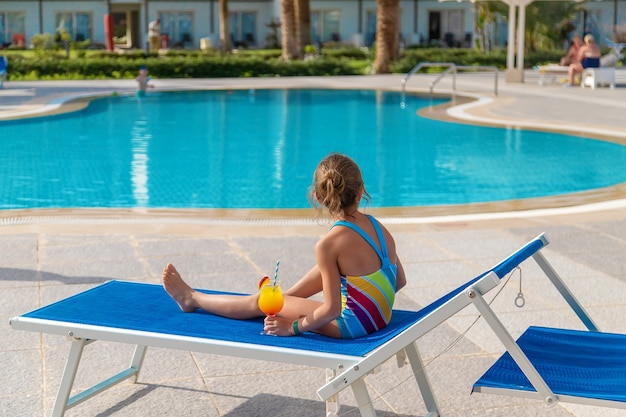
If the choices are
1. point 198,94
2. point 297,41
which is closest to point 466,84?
point 198,94

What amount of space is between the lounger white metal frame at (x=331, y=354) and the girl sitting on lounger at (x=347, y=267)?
188mm

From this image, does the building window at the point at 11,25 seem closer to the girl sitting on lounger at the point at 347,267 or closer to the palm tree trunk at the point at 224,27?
the palm tree trunk at the point at 224,27

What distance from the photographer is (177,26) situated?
165ft

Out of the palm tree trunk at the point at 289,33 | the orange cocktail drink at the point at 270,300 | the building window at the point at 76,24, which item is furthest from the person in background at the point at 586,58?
the building window at the point at 76,24

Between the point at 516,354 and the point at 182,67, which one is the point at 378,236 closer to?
the point at 516,354

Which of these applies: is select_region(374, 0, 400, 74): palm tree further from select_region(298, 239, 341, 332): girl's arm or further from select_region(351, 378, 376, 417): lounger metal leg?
select_region(351, 378, 376, 417): lounger metal leg

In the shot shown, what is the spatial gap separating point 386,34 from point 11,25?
24091 millimetres

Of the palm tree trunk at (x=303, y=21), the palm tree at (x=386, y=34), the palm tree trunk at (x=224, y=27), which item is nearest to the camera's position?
the palm tree at (x=386, y=34)

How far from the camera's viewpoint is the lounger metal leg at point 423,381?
4.01 metres

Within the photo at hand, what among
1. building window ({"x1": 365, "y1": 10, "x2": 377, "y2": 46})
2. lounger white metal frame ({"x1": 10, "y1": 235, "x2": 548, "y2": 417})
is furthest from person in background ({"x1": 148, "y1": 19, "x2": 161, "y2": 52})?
lounger white metal frame ({"x1": 10, "y1": 235, "x2": 548, "y2": 417})

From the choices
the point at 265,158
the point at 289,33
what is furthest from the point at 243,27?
the point at 265,158

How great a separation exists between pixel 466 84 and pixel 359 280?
2450 cm

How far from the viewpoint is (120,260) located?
6840 millimetres

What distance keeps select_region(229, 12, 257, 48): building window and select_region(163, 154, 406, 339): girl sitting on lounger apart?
47853 mm
